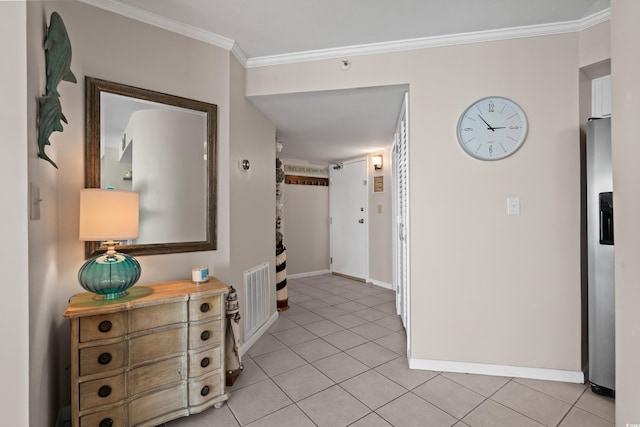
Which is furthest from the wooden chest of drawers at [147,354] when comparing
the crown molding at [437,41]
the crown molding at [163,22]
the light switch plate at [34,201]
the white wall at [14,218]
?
the crown molding at [437,41]

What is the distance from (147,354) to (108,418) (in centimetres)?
30

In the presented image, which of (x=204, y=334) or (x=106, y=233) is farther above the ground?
(x=106, y=233)

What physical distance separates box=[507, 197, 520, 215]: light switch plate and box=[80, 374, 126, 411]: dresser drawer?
2.50m

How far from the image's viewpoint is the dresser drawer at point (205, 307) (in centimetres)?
162

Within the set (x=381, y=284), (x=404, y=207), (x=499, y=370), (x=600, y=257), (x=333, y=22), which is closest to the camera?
(x=600, y=257)

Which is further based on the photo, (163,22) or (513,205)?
(513,205)

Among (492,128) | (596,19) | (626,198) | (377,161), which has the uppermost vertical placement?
(596,19)

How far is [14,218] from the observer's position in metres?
1.01

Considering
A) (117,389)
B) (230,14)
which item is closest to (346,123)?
(230,14)

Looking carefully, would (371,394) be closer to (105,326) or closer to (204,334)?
(204,334)

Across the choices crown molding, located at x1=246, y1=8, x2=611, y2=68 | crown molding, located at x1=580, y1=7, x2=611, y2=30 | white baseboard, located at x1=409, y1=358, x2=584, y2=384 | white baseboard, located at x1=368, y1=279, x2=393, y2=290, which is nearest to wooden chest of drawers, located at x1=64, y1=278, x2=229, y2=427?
white baseboard, located at x1=409, y1=358, x2=584, y2=384

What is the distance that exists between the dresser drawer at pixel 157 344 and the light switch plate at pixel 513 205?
2.19 metres

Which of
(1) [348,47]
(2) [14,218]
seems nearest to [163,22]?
(1) [348,47]

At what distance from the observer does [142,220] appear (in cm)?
181
